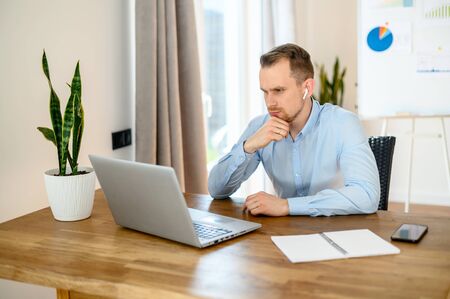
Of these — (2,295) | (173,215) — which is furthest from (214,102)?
(173,215)

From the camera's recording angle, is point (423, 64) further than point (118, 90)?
Yes

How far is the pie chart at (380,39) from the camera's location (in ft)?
13.4

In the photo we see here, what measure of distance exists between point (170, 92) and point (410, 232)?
1.58 meters

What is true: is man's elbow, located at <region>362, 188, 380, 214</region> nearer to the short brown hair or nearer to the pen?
the pen

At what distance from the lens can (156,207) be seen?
5.00ft

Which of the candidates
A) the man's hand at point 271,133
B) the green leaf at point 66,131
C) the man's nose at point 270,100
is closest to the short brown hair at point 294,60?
the man's nose at point 270,100

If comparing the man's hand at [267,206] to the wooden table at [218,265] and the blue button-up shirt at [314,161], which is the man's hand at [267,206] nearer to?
the wooden table at [218,265]

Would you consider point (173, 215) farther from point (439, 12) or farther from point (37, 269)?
point (439, 12)

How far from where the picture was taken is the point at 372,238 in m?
1.51

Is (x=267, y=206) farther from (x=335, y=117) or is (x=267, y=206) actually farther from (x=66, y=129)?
(x=66, y=129)

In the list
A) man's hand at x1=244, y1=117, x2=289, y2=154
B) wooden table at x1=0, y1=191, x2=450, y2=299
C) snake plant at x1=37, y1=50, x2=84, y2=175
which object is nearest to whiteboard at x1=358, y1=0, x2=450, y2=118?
man's hand at x1=244, y1=117, x2=289, y2=154

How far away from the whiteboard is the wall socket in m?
2.12

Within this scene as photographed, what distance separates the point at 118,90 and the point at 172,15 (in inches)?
18.4

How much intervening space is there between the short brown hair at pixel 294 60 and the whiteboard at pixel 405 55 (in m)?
2.16
